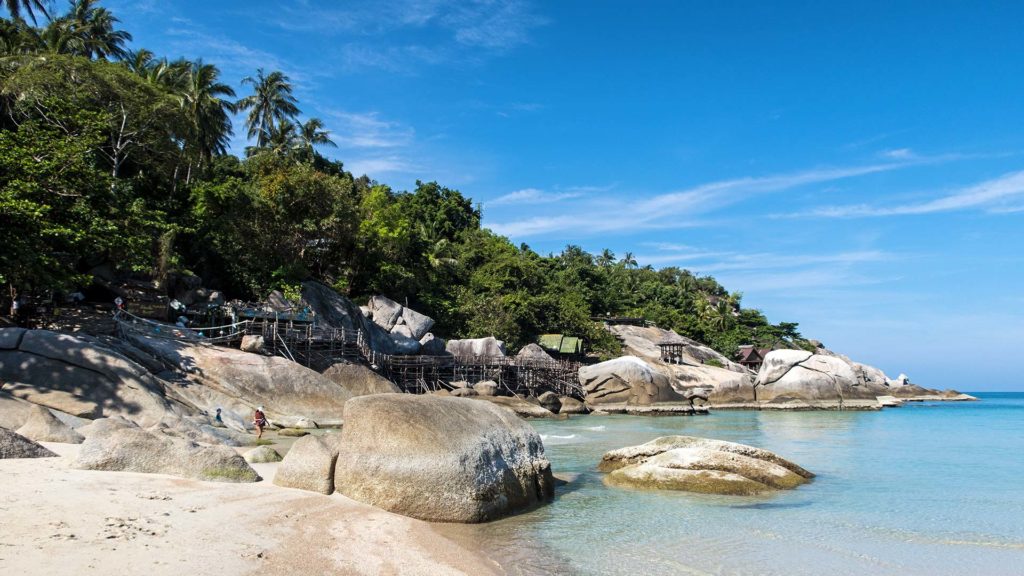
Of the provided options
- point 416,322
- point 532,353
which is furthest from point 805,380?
point 416,322

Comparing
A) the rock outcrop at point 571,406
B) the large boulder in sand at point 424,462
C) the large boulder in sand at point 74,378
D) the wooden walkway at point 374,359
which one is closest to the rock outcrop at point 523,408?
the wooden walkway at point 374,359

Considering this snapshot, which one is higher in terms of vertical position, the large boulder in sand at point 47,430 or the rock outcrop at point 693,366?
the rock outcrop at point 693,366

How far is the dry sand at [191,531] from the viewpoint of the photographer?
16.6 feet

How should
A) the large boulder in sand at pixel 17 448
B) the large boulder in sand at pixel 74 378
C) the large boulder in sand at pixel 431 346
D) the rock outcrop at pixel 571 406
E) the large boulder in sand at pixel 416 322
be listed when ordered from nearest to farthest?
the large boulder in sand at pixel 17 448
the large boulder in sand at pixel 74 378
the large boulder in sand at pixel 416 322
the large boulder in sand at pixel 431 346
the rock outcrop at pixel 571 406

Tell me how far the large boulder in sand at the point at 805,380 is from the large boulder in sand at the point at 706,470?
34.0m

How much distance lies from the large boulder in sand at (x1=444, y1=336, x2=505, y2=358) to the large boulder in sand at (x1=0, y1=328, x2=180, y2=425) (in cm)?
2232

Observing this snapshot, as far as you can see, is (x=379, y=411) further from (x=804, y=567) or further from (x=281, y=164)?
(x=281, y=164)

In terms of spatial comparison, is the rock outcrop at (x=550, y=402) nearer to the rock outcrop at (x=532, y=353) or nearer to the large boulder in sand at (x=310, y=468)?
the rock outcrop at (x=532, y=353)

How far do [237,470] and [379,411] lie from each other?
2.09 meters

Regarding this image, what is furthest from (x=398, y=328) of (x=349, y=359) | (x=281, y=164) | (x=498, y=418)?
(x=498, y=418)

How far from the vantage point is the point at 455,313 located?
43.2m

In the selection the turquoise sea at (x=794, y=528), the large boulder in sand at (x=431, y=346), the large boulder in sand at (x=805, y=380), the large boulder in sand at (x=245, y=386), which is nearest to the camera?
the turquoise sea at (x=794, y=528)

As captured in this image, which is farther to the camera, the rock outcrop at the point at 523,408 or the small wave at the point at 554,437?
the rock outcrop at the point at 523,408

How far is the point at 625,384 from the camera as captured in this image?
131 feet
